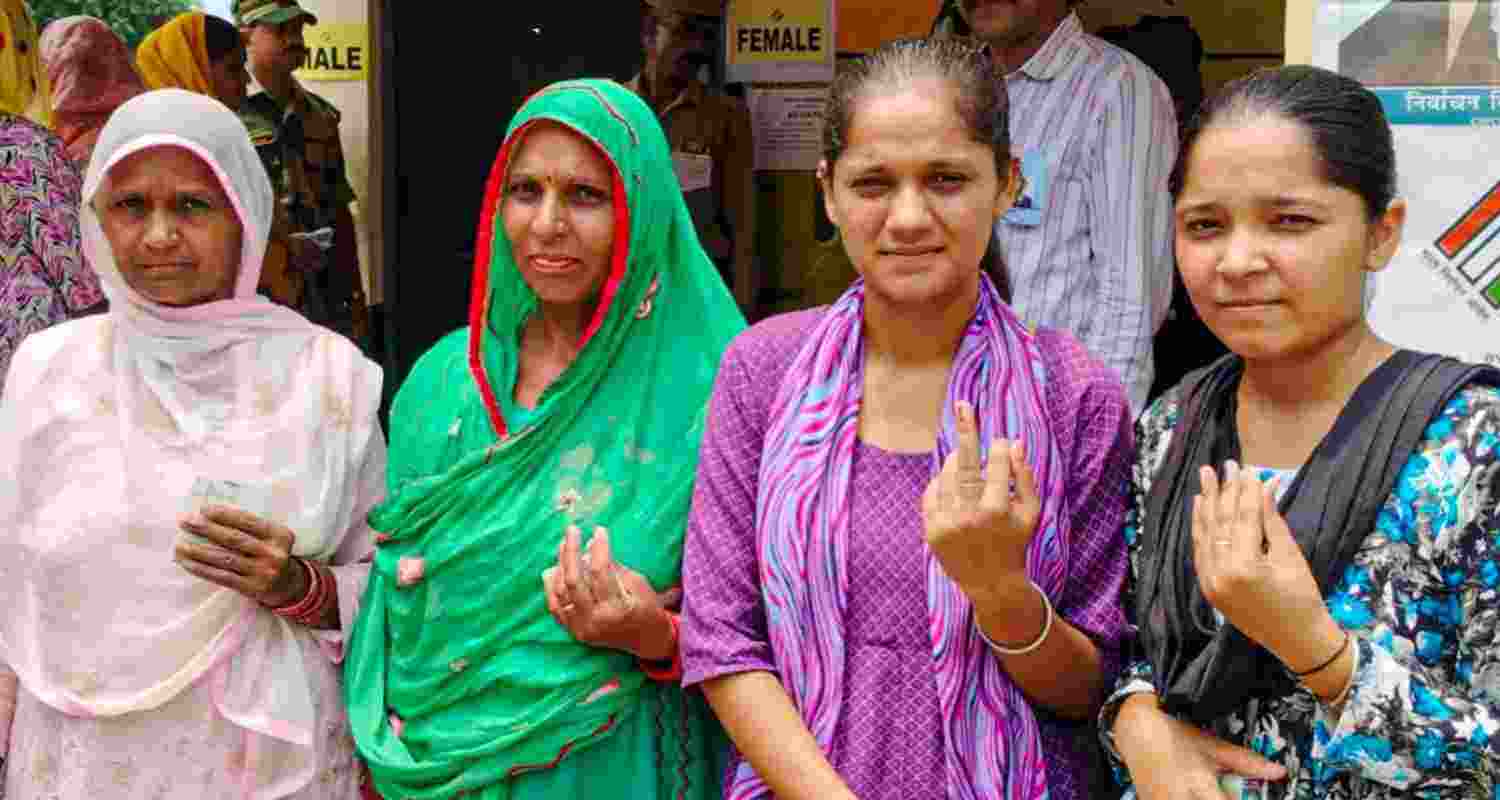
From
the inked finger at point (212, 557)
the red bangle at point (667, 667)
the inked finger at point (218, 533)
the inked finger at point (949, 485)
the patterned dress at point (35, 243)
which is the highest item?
the patterned dress at point (35, 243)

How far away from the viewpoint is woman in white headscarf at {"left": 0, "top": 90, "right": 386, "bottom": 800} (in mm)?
2447

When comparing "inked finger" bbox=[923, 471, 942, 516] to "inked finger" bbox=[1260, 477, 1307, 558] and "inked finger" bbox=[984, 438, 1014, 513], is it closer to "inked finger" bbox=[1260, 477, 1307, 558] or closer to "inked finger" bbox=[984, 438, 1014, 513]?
"inked finger" bbox=[984, 438, 1014, 513]

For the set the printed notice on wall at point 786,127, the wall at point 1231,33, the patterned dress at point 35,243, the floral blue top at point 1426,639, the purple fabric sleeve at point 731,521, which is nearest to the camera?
the floral blue top at point 1426,639

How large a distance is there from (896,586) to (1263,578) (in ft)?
1.64

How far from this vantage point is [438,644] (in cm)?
238

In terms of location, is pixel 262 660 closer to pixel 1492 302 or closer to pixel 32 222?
pixel 32 222

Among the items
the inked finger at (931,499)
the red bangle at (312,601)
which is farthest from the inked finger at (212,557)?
the inked finger at (931,499)

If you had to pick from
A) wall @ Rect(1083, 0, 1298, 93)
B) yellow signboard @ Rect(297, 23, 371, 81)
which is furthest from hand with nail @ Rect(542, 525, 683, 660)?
yellow signboard @ Rect(297, 23, 371, 81)

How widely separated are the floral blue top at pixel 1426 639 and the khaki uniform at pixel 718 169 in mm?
3261

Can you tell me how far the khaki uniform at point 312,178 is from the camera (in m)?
4.99

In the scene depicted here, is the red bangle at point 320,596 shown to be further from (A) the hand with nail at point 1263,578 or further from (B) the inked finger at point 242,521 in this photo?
A: (A) the hand with nail at point 1263,578

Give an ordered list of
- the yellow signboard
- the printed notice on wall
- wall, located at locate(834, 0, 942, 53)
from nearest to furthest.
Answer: wall, located at locate(834, 0, 942, 53) < the printed notice on wall < the yellow signboard

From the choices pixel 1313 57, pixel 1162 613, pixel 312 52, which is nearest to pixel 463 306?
pixel 312 52

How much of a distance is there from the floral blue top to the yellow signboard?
427 cm
